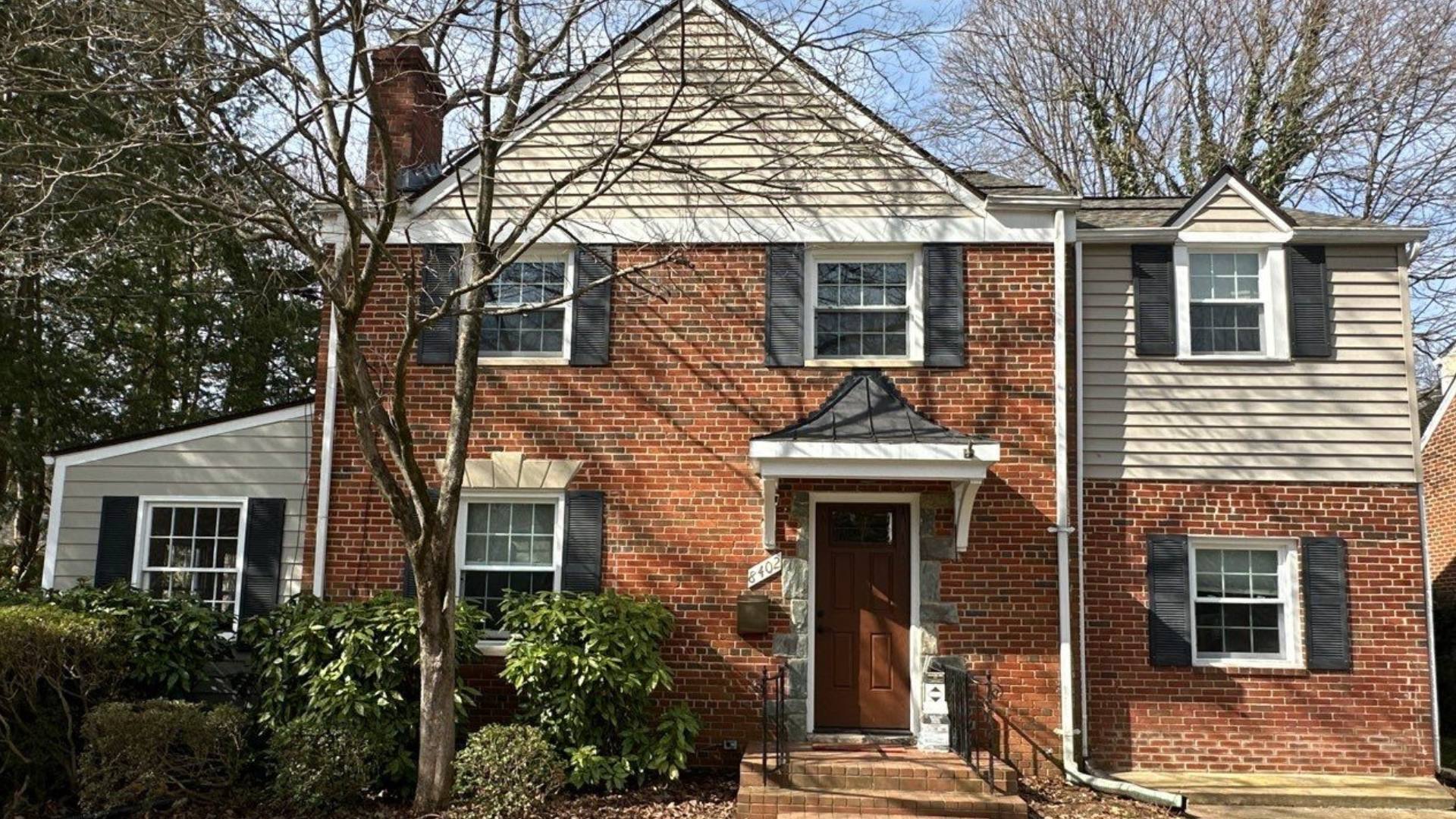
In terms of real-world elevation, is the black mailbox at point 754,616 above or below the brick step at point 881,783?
above

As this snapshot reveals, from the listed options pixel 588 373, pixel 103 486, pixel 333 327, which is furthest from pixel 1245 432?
pixel 103 486

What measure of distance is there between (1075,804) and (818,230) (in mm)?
5531

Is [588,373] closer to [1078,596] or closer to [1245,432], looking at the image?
[1078,596]

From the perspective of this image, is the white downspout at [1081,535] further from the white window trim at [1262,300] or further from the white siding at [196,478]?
the white siding at [196,478]

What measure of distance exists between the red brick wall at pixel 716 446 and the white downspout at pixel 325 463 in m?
0.08

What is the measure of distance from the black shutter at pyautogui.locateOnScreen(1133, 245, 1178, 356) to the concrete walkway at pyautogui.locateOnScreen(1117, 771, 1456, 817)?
387cm

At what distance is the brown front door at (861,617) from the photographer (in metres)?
9.93

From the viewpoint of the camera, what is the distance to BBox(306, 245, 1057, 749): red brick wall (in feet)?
32.6

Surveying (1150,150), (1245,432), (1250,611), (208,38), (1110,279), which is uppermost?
(1150,150)

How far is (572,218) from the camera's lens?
34.4ft

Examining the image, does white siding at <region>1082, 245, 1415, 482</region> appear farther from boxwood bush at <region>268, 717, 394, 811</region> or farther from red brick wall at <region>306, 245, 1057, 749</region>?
boxwood bush at <region>268, 717, 394, 811</region>

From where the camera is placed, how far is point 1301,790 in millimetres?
9250

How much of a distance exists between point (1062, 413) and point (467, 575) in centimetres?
577

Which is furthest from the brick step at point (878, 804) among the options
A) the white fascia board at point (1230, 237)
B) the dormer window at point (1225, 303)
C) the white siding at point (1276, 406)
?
the white fascia board at point (1230, 237)
